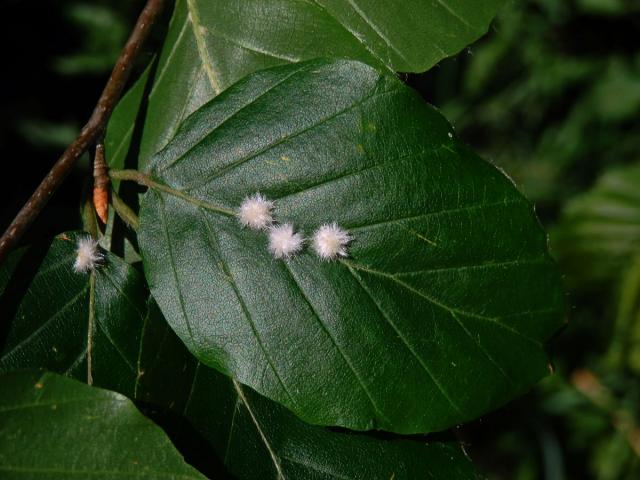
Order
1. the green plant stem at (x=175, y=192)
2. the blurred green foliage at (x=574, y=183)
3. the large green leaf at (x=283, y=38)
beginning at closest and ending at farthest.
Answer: the green plant stem at (x=175, y=192), the large green leaf at (x=283, y=38), the blurred green foliage at (x=574, y=183)

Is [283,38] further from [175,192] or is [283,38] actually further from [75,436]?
[75,436]

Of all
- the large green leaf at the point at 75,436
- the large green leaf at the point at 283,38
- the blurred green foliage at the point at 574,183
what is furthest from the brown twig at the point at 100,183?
the blurred green foliage at the point at 574,183

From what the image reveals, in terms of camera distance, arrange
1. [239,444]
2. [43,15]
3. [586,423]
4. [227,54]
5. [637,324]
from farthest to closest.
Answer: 1. [43,15]
2. [586,423]
3. [637,324]
4. [227,54]
5. [239,444]

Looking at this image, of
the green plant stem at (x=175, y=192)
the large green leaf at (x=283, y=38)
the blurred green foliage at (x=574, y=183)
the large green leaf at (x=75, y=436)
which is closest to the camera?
the large green leaf at (x=75, y=436)

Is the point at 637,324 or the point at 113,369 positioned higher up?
the point at 113,369

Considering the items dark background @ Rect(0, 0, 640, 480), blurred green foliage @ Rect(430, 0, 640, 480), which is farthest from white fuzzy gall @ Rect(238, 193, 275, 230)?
blurred green foliage @ Rect(430, 0, 640, 480)

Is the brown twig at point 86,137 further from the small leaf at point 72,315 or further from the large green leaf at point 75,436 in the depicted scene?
the large green leaf at point 75,436

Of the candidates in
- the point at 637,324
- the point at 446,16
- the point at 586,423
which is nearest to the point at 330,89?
the point at 446,16

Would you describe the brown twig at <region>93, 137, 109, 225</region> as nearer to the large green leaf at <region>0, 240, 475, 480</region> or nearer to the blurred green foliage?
the large green leaf at <region>0, 240, 475, 480</region>

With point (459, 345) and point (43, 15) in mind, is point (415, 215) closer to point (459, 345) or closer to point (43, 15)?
point (459, 345)
